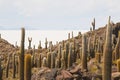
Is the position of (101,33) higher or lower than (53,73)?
higher

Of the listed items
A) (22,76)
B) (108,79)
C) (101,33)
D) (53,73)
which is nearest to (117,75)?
(53,73)

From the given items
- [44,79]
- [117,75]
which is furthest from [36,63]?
[117,75]

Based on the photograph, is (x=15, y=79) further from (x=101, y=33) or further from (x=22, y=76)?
(x=101, y=33)

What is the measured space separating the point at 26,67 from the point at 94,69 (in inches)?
362

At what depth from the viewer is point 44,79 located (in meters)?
20.1

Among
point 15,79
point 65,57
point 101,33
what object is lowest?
point 15,79

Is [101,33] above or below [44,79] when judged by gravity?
above

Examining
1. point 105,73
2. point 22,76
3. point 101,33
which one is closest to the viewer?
point 105,73

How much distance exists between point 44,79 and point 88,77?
2.65 meters

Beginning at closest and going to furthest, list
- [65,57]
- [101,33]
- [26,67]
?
[26,67] → [65,57] → [101,33]

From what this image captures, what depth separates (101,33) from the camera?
46.0m

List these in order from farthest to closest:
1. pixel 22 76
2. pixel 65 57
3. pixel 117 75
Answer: pixel 65 57, pixel 117 75, pixel 22 76

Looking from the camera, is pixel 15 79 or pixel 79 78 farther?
pixel 15 79

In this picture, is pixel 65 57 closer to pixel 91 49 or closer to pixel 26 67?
pixel 91 49
